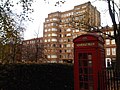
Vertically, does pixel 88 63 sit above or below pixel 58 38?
below

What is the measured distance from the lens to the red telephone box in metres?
7.90

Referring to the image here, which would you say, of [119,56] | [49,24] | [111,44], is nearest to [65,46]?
[49,24]

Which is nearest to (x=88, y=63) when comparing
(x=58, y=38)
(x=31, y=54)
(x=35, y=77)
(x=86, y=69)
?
(x=86, y=69)

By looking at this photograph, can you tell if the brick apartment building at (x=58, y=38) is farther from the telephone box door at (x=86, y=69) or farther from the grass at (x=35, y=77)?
the telephone box door at (x=86, y=69)

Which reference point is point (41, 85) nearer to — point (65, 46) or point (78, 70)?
point (78, 70)

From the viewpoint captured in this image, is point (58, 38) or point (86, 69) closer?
point (86, 69)

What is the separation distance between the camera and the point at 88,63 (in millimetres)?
8109

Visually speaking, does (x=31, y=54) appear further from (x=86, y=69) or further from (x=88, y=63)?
(x=88, y=63)

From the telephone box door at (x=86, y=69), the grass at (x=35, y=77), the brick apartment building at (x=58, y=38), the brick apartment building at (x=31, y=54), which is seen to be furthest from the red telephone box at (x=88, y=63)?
the brick apartment building at (x=58, y=38)

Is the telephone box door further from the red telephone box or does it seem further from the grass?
the grass

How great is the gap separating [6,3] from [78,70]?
20.4 ft

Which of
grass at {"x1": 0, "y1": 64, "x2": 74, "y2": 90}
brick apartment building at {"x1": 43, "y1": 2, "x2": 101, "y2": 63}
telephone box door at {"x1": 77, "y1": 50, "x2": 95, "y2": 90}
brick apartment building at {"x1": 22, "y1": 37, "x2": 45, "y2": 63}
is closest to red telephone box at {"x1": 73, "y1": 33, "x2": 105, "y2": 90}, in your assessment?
telephone box door at {"x1": 77, "y1": 50, "x2": 95, "y2": 90}

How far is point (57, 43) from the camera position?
10056cm

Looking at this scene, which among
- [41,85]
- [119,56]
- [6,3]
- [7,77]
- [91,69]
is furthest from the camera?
[119,56]
